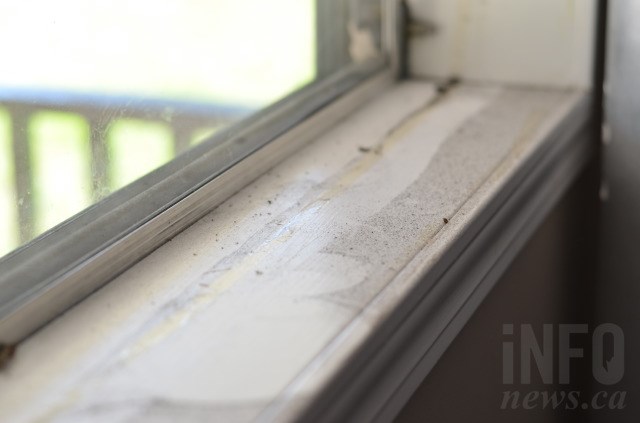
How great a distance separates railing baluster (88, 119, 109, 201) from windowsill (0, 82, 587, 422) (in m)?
0.06

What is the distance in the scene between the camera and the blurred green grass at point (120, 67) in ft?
1.73

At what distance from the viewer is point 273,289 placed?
0.55 m

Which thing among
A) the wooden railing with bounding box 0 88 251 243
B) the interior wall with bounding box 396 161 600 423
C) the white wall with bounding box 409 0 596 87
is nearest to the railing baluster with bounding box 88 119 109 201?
the wooden railing with bounding box 0 88 251 243

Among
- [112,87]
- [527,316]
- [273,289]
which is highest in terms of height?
[112,87]

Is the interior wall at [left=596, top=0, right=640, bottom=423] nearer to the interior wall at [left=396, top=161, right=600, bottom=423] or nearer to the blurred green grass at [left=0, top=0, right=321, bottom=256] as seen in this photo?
the interior wall at [left=396, top=161, right=600, bottom=423]

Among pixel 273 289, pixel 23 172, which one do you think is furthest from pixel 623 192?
pixel 23 172

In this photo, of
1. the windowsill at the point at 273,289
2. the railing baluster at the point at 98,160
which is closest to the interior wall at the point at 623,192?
the windowsill at the point at 273,289

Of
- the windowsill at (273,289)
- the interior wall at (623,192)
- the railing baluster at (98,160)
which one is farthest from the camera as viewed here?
the interior wall at (623,192)

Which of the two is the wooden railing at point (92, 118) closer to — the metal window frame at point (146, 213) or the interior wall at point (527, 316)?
the metal window frame at point (146, 213)

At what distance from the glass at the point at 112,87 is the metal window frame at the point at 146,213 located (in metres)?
0.01

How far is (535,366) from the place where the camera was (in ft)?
2.83

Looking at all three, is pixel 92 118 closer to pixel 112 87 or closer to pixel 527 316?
pixel 112 87

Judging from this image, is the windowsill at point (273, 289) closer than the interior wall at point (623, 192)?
Yes

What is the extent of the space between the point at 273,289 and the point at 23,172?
175 mm
